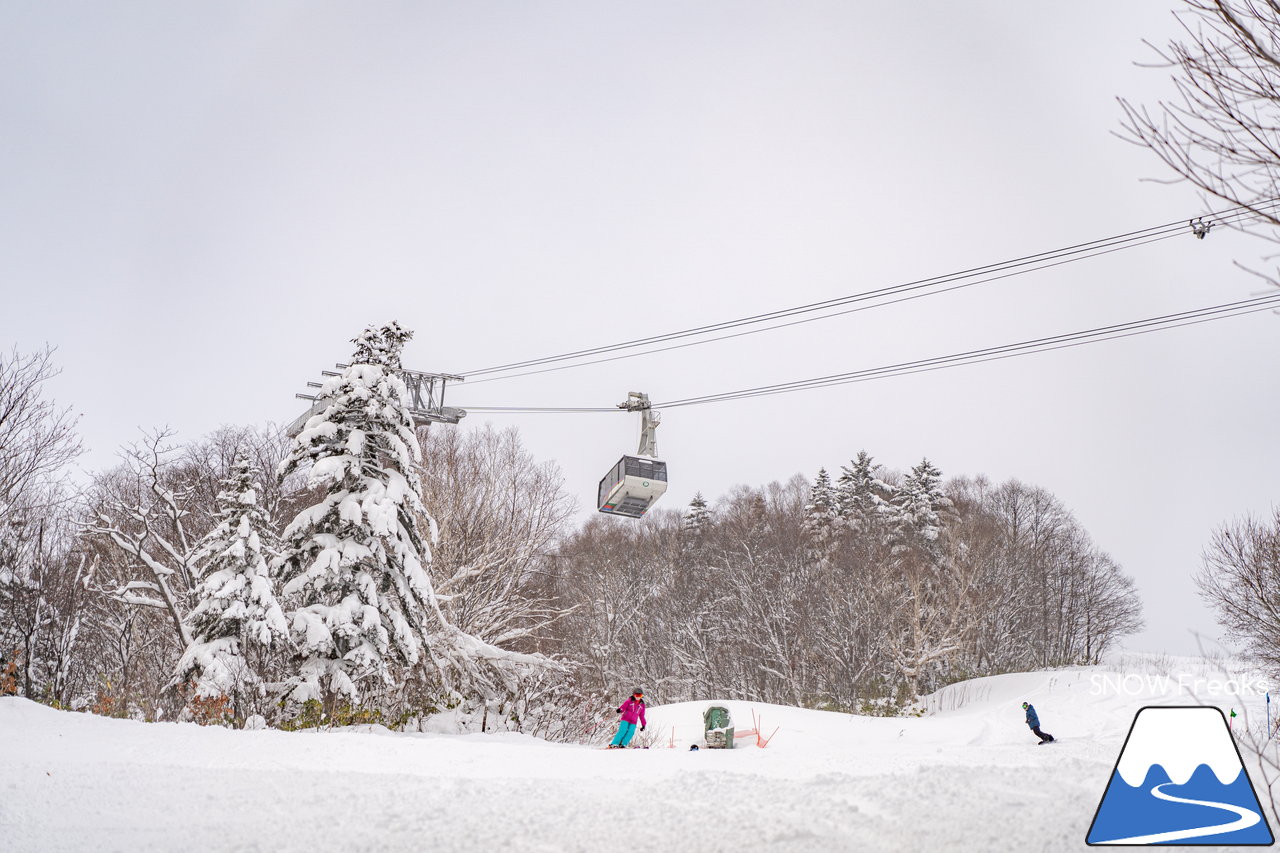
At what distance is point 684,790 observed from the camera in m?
7.10

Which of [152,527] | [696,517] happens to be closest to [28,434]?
[152,527]

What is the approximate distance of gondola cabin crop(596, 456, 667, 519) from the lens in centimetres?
1755

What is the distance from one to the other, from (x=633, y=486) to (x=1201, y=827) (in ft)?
46.1

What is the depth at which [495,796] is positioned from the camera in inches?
270

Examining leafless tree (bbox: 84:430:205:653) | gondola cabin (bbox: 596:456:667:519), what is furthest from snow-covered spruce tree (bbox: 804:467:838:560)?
leafless tree (bbox: 84:430:205:653)

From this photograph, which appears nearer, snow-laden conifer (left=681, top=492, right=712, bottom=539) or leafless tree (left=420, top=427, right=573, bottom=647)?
leafless tree (left=420, top=427, right=573, bottom=647)

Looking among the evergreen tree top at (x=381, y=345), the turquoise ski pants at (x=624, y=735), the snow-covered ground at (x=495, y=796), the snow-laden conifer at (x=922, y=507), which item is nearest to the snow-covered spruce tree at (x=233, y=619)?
the evergreen tree top at (x=381, y=345)

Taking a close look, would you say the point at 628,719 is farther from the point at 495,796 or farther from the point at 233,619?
the point at 495,796

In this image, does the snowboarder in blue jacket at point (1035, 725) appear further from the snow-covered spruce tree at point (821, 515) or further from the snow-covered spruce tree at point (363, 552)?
the snow-covered spruce tree at point (821, 515)

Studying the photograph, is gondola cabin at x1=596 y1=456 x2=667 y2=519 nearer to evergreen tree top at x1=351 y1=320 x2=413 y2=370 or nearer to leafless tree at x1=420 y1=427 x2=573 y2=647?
evergreen tree top at x1=351 y1=320 x2=413 y2=370

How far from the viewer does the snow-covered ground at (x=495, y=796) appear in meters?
5.54

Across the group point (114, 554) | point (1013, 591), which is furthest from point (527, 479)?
point (1013, 591)

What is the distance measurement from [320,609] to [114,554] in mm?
16249

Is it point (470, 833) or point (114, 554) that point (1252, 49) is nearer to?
point (470, 833)
